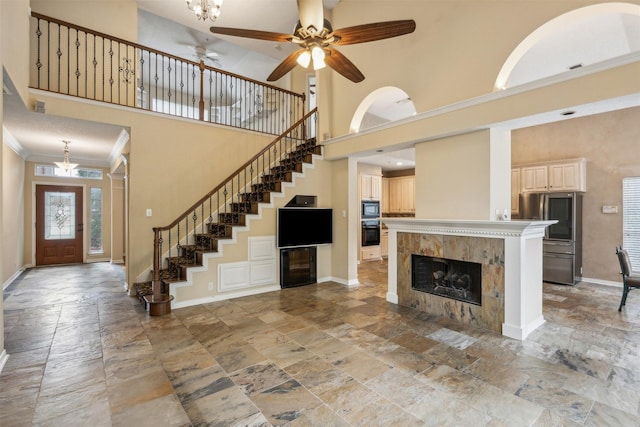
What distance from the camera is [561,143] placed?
20.9ft

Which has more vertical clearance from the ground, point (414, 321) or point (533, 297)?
point (533, 297)

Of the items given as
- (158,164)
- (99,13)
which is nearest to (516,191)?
(158,164)

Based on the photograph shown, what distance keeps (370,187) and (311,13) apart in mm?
6466

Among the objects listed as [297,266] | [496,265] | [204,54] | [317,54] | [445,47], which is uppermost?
[204,54]

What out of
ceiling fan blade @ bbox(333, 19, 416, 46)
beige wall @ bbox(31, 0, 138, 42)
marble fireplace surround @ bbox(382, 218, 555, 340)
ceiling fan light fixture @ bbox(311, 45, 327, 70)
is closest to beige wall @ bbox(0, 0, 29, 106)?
beige wall @ bbox(31, 0, 138, 42)

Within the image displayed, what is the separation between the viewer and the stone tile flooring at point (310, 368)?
215 cm

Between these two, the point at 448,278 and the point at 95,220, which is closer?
Result: the point at 448,278

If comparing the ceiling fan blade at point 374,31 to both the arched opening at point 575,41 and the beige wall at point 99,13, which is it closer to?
the arched opening at point 575,41

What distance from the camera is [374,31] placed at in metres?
2.87

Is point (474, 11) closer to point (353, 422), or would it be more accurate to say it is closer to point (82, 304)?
point (353, 422)

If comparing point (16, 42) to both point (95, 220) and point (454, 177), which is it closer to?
point (454, 177)

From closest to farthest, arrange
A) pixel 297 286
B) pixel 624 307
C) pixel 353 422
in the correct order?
pixel 353 422
pixel 624 307
pixel 297 286

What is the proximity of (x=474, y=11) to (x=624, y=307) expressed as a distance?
4.81m

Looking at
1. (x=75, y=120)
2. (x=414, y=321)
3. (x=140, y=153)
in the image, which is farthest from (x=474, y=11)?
(x=75, y=120)
